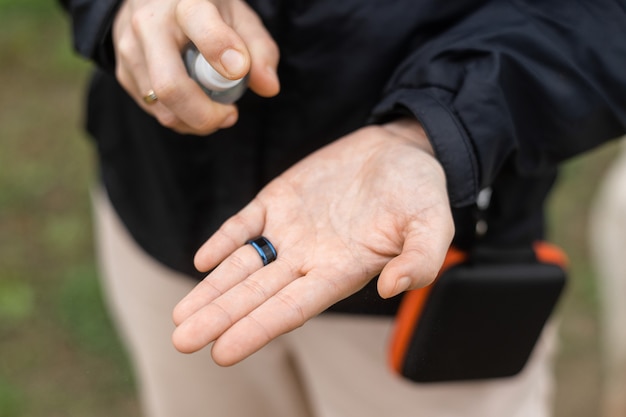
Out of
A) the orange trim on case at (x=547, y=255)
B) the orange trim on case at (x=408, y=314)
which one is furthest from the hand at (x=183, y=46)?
the orange trim on case at (x=547, y=255)

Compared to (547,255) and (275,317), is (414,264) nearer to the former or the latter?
(275,317)

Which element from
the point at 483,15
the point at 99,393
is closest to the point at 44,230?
the point at 99,393

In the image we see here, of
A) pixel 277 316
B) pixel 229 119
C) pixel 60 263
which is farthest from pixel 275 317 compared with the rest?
pixel 60 263

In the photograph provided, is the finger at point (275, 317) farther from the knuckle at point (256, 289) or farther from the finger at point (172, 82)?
the finger at point (172, 82)

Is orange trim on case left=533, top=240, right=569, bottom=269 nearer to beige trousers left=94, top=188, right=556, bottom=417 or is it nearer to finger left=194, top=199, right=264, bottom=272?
beige trousers left=94, top=188, right=556, bottom=417

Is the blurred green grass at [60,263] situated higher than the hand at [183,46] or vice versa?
the hand at [183,46]

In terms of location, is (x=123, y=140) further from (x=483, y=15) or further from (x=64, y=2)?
(x=483, y=15)

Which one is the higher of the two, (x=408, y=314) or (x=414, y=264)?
(x=414, y=264)
